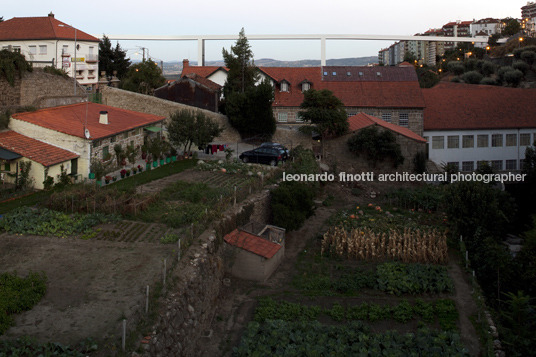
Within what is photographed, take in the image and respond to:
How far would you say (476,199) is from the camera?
69.4ft

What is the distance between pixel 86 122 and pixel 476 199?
58.2 ft

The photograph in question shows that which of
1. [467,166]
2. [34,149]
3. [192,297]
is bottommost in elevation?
[192,297]

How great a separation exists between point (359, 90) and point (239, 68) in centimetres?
952

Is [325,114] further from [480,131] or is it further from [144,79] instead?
[144,79]

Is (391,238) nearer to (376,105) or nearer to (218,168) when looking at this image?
(218,168)

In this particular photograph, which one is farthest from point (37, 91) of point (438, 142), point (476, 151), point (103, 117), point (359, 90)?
point (476, 151)

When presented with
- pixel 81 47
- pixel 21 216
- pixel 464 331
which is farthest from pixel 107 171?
pixel 81 47

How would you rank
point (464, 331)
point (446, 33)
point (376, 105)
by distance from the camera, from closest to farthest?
point (464, 331) → point (376, 105) → point (446, 33)

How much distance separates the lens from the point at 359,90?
41781mm

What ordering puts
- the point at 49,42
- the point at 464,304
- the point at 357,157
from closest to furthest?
the point at 464,304 < the point at 357,157 < the point at 49,42

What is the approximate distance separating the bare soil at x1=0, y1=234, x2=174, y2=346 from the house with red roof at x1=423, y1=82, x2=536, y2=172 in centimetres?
2825

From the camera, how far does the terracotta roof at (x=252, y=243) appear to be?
Answer: 16922mm

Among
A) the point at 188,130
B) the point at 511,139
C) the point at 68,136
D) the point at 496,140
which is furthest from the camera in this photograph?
the point at 511,139

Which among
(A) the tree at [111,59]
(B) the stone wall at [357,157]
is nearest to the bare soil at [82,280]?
(B) the stone wall at [357,157]
